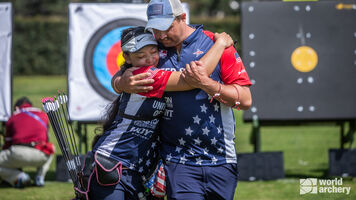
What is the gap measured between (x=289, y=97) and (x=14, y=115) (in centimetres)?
320

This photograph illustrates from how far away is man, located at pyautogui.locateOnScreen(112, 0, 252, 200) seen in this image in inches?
96.2

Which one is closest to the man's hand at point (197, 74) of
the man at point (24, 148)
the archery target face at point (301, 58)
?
the archery target face at point (301, 58)

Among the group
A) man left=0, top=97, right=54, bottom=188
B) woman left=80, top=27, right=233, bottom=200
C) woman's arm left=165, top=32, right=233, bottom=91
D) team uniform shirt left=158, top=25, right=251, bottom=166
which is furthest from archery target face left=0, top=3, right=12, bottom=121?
woman's arm left=165, top=32, right=233, bottom=91

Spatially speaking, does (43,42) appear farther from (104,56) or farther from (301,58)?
(301,58)

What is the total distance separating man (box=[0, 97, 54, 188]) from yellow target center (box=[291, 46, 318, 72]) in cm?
303

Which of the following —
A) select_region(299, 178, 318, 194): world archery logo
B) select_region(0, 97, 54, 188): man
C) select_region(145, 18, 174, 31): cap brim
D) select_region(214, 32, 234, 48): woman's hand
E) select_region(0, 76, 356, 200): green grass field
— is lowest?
select_region(0, 76, 356, 200): green grass field

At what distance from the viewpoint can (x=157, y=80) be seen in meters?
2.40

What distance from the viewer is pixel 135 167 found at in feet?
8.49

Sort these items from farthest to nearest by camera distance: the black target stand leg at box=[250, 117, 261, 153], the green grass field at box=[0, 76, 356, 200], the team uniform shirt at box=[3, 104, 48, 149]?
the black target stand leg at box=[250, 117, 261, 153], the team uniform shirt at box=[3, 104, 48, 149], the green grass field at box=[0, 76, 356, 200]

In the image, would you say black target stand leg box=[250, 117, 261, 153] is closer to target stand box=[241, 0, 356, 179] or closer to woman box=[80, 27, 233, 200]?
target stand box=[241, 0, 356, 179]

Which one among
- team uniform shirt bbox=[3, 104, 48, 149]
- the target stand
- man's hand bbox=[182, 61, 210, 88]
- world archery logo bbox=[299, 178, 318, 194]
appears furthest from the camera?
the target stand

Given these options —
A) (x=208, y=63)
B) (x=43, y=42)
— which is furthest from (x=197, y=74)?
(x=43, y=42)

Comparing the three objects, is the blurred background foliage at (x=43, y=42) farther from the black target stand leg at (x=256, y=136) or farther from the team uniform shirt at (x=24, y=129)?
the team uniform shirt at (x=24, y=129)

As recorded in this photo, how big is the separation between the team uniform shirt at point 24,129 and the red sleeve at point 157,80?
11.5 feet
